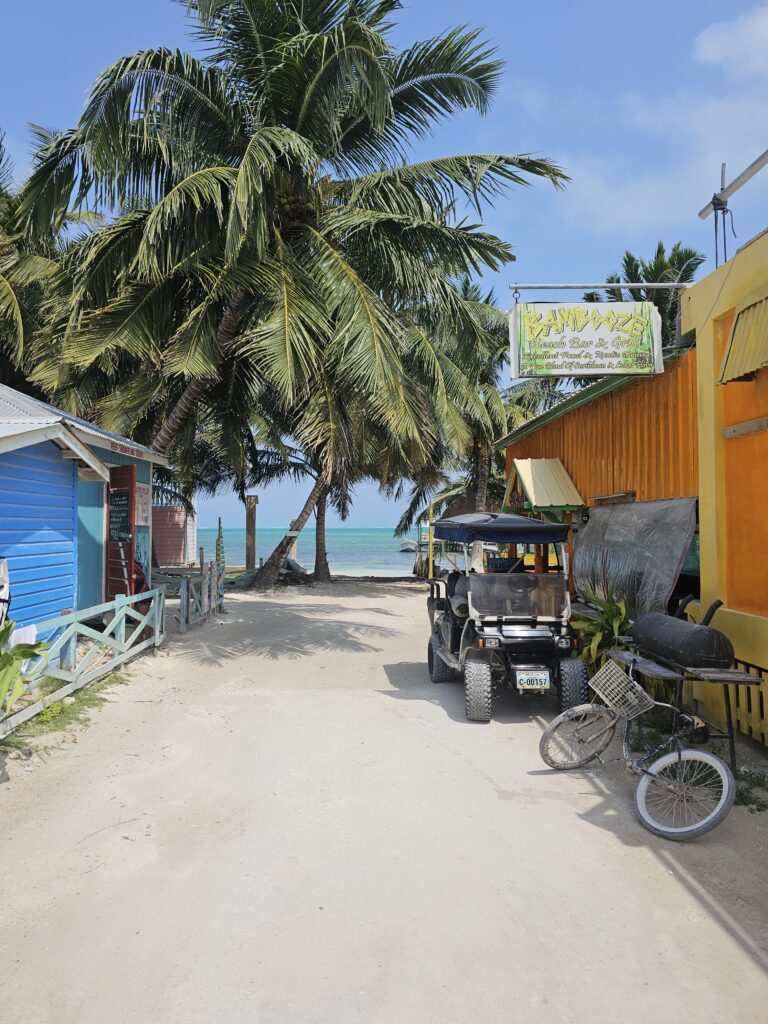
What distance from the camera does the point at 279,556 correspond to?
78.8 feet

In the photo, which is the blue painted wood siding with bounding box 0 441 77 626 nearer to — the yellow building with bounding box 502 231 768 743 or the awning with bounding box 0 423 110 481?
the awning with bounding box 0 423 110 481

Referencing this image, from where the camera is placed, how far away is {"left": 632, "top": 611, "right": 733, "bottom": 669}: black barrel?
17.2 ft

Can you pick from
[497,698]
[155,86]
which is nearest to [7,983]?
[497,698]

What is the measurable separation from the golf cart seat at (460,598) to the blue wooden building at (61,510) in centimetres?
514

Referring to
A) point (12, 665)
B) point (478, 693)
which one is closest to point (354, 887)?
point (12, 665)

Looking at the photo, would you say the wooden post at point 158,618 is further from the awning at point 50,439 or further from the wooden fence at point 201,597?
the awning at point 50,439

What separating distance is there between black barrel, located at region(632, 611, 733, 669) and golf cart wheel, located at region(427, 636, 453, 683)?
370 centimetres

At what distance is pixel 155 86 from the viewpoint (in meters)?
9.92

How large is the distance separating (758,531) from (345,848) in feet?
16.2

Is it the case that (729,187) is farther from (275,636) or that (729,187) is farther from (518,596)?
(275,636)

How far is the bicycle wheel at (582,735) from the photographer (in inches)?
232

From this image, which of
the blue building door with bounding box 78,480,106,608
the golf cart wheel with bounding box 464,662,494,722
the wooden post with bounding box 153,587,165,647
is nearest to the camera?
the golf cart wheel with bounding box 464,662,494,722

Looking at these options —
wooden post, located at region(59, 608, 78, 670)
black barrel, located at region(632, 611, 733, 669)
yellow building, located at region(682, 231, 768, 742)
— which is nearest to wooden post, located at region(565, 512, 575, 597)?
yellow building, located at region(682, 231, 768, 742)

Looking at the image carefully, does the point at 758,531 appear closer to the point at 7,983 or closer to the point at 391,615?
the point at 7,983
